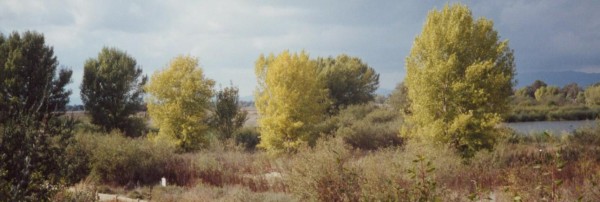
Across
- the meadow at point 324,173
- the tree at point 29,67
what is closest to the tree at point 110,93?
the tree at point 29,67

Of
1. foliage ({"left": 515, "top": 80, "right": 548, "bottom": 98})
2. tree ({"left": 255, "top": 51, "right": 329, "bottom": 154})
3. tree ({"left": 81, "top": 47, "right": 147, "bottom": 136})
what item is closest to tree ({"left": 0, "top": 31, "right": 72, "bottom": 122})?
tree ({"left": 81, "top": 47, "right": 147, "bottom": 136})

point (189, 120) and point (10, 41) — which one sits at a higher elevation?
point (10, 41)

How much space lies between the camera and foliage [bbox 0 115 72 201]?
500 cm

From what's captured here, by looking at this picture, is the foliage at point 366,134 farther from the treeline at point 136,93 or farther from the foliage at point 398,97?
the foliage at point 398,97

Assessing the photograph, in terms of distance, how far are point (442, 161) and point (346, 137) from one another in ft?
53.6

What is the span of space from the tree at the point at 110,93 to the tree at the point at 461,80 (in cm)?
2260

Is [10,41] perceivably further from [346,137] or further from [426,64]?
[426,64]

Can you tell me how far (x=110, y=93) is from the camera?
32.3 meters

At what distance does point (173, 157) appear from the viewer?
19578mm

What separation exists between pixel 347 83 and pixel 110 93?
2157cm

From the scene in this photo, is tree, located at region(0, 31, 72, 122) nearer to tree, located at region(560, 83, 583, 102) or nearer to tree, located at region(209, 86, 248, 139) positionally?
tree, located at region(209, 86, 248, 139)

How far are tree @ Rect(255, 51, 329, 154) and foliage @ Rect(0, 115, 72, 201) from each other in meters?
17.6

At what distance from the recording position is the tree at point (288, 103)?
76.3 ft

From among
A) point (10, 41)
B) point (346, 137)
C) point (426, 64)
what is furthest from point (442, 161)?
point (10, 41)
